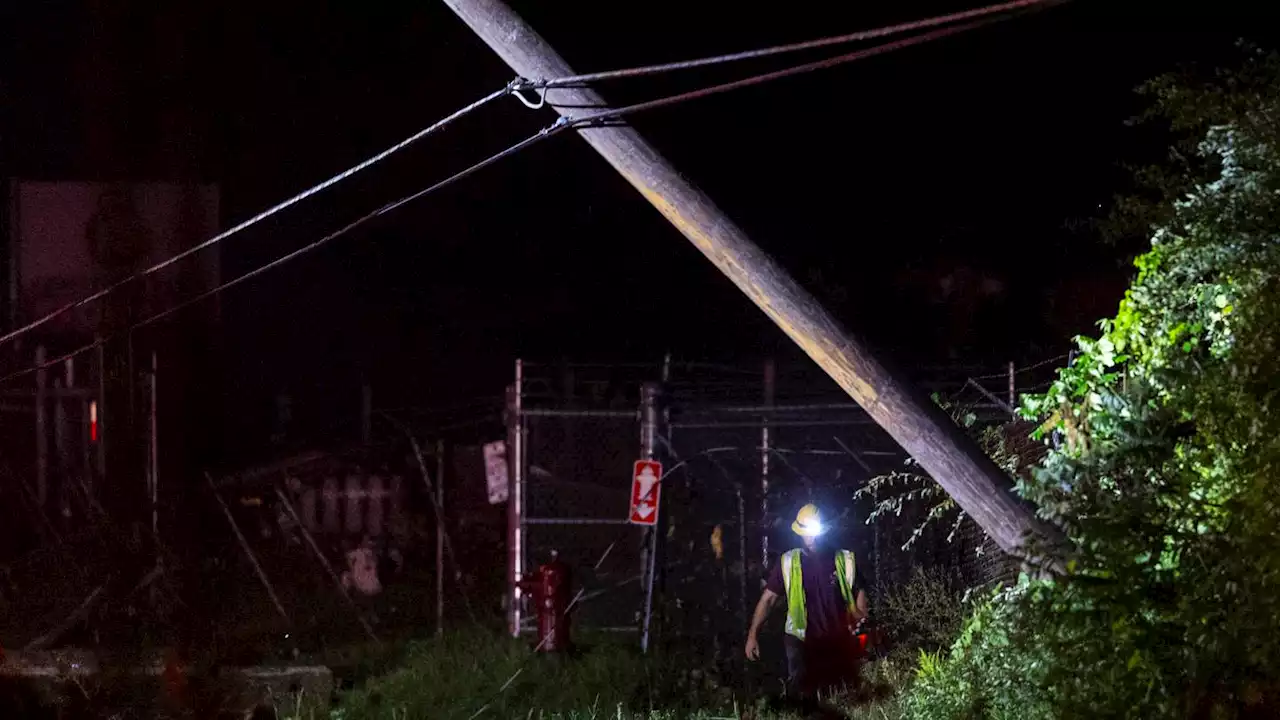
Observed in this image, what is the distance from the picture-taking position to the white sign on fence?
12.7 m

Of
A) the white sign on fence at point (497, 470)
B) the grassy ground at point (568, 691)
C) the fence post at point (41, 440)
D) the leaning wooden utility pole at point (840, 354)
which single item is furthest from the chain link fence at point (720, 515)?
the fence post at point (41, 440)

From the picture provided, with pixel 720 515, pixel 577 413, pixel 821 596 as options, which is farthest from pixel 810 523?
pixel 577 413

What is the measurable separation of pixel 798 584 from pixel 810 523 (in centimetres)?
46

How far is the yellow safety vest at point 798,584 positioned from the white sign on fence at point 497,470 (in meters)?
3.89

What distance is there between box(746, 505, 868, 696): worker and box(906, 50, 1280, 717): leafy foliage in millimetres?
4043

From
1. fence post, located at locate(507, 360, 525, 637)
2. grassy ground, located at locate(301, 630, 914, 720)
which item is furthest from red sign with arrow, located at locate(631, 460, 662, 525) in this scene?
fence post, located at locate(507, 360, 525, 637)

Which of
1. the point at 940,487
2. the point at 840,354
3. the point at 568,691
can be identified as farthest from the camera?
the point at 940,487

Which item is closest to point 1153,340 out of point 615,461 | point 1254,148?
point 1254,148

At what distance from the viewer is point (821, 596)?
960 centimetres

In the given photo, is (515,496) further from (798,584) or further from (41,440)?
(41,440)

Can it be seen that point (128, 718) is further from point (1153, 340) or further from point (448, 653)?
point (1153, 340)

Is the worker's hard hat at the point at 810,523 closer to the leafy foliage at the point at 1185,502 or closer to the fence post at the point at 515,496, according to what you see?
the fence post at the point at 515,496

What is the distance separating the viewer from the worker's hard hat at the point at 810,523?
9484 mm

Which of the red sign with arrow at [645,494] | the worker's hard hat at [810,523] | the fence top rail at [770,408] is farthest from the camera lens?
the fence top rail at [770,408]
